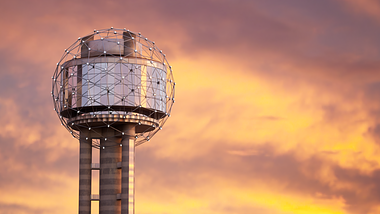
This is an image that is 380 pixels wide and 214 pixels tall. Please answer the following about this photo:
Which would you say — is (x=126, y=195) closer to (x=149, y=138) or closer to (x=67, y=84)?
(x=149, y=138)

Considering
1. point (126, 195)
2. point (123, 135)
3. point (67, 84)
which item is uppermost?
point (67, 84)

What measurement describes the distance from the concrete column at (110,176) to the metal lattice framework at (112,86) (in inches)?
85.7

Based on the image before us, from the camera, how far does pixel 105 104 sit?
124125 millimetres

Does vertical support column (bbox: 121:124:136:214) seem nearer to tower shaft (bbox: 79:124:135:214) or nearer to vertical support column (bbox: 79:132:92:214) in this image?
tower shaft (bbox: 79:124:135:214)

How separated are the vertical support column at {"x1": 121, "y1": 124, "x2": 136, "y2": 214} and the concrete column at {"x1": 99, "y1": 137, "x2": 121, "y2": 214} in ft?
8.53

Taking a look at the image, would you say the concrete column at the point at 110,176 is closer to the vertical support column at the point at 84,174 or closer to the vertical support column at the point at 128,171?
the vertical support column at the point at 84,174

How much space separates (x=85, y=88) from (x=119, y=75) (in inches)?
241

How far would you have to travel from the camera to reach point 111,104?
124000mm

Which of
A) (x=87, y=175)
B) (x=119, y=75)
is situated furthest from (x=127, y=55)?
(x=87, y=175)

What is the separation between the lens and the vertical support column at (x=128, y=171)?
126m

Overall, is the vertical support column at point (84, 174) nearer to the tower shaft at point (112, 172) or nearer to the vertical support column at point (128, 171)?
the tower shaft at point (112, 172)

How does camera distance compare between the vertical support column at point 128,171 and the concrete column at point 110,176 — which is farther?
the concrete column at point 110,176

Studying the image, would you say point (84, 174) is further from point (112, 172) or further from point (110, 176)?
point (112, 172)

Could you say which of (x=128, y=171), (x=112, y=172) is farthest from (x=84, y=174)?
(x=128, y=171)
